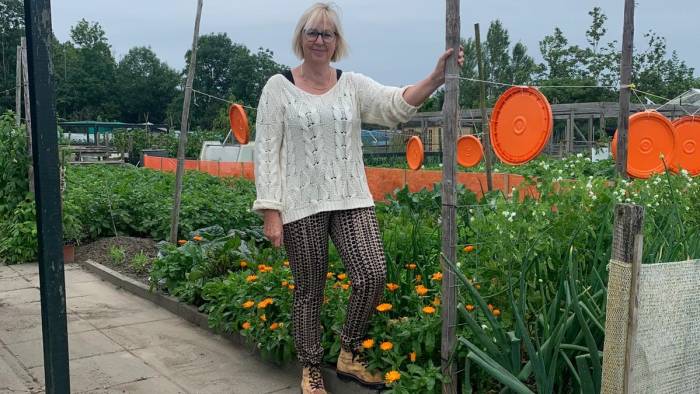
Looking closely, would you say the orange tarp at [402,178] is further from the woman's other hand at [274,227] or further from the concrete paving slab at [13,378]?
the concrete paving slab at [13,378]

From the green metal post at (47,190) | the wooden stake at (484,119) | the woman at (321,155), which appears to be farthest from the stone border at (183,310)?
the wooden stake at (484,119)

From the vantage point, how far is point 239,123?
845 cm

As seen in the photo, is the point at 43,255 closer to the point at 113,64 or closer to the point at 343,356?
the point at 343,356

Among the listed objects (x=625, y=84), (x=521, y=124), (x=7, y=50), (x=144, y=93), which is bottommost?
(x=521, y=124)

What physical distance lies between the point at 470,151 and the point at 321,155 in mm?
9625

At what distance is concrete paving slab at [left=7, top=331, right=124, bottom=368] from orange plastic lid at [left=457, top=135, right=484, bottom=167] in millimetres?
8653

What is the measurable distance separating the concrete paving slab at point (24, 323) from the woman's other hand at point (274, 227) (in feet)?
7.36

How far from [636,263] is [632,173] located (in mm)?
4132

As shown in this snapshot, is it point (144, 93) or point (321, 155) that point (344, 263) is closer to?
point (321, 155)

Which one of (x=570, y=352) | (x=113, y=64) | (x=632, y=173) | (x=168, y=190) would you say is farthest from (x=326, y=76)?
(x=113, y=64)

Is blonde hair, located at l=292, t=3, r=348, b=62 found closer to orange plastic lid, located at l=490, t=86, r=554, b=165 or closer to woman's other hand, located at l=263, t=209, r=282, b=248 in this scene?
woman's other hand, located at l=263, t=209, r=282, b=248

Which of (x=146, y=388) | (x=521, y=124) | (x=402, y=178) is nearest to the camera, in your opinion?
(x=146, y=388)

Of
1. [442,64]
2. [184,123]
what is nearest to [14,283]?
[184,123]

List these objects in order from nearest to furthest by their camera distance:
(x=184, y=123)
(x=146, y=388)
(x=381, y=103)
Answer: (x=381, y=103), (x=146, y=388), (x=184, y=123)
